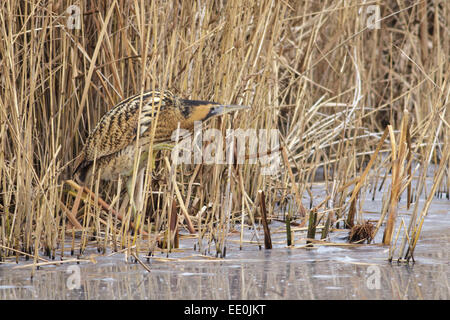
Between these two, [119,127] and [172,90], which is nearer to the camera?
[119,127]

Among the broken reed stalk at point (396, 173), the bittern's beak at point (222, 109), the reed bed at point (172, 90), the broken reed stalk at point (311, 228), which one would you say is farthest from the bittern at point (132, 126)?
the broken reed stalk at point (396, 173)

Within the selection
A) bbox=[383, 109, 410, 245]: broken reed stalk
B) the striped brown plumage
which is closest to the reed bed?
bbox=[383, 109, 410, 245]: broken reed stalk

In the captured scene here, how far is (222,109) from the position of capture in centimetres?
338

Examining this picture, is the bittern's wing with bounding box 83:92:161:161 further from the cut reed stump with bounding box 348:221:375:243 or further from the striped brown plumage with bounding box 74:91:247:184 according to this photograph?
the cut reed stump with bounding box 348:221:375:243

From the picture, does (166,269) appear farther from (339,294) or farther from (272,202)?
(272,202)

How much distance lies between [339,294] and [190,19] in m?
1.61

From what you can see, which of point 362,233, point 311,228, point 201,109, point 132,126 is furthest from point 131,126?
point 362,233

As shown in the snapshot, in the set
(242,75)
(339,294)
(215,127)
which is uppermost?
(242,75)

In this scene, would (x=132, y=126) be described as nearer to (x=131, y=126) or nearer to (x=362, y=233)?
(x=131, y=126)

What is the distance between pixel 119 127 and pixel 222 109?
44 cm

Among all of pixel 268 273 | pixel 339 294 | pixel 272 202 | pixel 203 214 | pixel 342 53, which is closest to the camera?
pixel 339 294

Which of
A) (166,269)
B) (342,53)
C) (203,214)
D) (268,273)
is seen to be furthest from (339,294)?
(342,53)

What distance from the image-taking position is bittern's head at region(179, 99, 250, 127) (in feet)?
11.1

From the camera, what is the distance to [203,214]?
A: 12.0 feet
